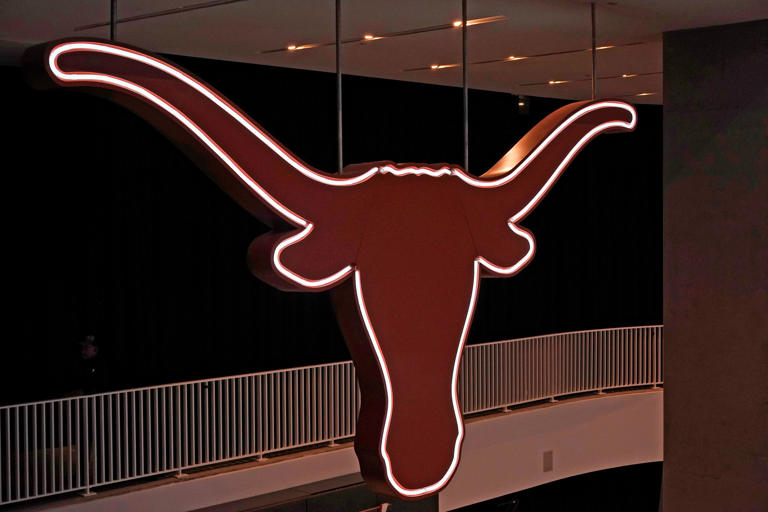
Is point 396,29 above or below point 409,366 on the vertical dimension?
above

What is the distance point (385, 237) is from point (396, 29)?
134 inches

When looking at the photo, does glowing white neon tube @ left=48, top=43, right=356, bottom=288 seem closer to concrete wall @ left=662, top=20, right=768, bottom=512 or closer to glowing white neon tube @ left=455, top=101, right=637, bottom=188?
glowing white neon tube @ left=455, top=101, right=637, bottom=188

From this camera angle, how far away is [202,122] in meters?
4.30

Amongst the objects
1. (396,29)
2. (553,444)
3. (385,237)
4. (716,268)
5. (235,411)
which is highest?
(396,29)

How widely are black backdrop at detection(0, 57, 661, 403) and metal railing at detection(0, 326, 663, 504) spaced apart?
0.44 metres

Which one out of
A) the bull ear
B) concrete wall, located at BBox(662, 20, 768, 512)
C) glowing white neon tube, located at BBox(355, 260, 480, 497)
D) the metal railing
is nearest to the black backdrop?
the metal railing

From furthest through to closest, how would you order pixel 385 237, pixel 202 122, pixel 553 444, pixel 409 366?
1. pixel 553 444
2. pixel 409 366
3. pixel 385 237
4. pixel 202 122

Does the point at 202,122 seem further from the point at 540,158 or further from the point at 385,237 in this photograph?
the point at 540,158

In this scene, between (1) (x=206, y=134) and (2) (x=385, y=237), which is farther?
(2) (x=385, y=237)

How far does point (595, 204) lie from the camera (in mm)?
14367

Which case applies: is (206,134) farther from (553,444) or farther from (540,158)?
(553,444)

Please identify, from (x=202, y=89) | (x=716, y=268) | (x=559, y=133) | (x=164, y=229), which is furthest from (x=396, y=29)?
(x=202, y=89)

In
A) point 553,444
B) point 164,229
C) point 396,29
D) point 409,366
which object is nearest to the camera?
point 409,366

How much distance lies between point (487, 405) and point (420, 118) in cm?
343
